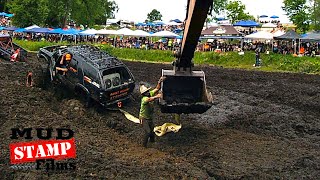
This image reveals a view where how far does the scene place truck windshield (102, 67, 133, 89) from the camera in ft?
45.0

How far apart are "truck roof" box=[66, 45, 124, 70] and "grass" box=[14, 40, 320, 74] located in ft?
51.9

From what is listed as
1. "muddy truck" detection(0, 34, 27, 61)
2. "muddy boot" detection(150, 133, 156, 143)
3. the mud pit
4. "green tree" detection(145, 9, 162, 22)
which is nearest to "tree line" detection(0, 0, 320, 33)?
"muddy truck" detection(0, 34, 27, 61)

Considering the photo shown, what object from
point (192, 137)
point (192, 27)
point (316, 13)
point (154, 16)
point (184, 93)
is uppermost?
point (154, 16)

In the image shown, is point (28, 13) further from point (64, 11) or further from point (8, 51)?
point (8, 51)

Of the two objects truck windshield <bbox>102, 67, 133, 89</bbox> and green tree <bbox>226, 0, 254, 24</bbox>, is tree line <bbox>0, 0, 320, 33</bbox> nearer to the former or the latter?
green tree <bbox>226, 0, 254, 24</bbox>

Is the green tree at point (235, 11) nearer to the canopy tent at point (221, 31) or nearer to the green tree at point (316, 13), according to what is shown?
the green tree at point (316, 13)

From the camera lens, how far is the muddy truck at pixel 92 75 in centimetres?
1355

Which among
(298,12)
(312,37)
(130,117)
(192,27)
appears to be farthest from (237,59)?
(192,27)

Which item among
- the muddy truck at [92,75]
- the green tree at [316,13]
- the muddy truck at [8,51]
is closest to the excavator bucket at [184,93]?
the muddy truck at [92,75]

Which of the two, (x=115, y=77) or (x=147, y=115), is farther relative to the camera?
(x=115, y=77)

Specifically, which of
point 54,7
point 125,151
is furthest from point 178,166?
point 54,7

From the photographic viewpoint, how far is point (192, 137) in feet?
38.1

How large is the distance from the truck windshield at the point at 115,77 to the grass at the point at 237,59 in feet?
51.6

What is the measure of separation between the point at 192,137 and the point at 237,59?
2031 cm
